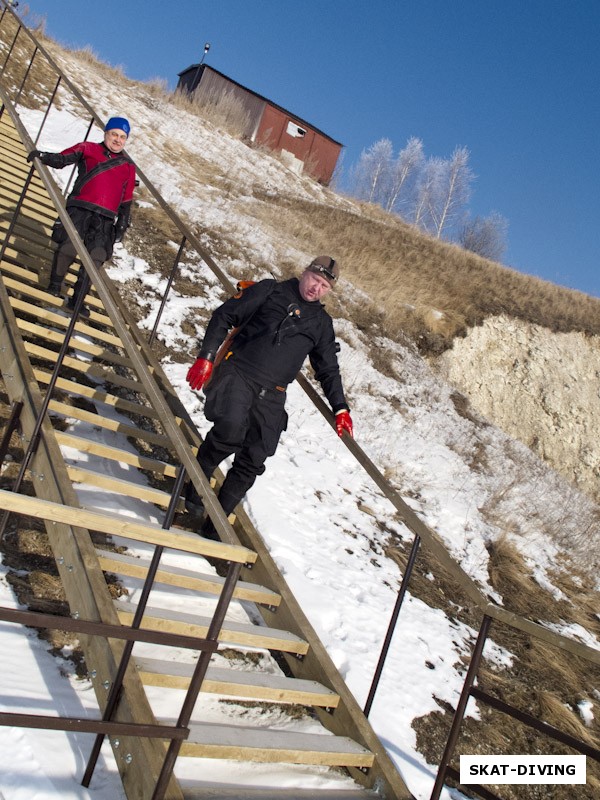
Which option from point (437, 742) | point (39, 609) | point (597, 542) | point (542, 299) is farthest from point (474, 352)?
point (39, 609)

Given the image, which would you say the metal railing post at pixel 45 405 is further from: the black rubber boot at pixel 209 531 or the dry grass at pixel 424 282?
the dry grass at pixel 424 282

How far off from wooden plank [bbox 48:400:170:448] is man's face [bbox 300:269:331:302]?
56.3 inches

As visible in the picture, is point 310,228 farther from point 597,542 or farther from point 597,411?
point 597,542

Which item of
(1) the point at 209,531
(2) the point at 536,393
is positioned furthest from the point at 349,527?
(2) the point at 536,393

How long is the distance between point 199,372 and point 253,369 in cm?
32

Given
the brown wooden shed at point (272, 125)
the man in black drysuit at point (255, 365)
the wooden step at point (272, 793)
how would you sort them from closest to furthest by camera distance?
the wooden step at point (272, 793) < the man in black drysuit at point (255, 365) < the brown wooden shed at point (272, 125)

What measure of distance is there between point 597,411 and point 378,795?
1539 centimetres

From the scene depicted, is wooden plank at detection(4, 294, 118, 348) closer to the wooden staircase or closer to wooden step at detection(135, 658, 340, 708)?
the wooden staircase

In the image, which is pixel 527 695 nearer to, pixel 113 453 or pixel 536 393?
pixel 113 453

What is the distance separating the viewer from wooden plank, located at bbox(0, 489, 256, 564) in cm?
176

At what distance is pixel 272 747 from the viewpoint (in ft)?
8.96

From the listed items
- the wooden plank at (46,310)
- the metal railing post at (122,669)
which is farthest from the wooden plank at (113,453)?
the metal railing post at (122,669)

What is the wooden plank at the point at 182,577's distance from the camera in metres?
3.23

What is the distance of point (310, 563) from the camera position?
4777mm
